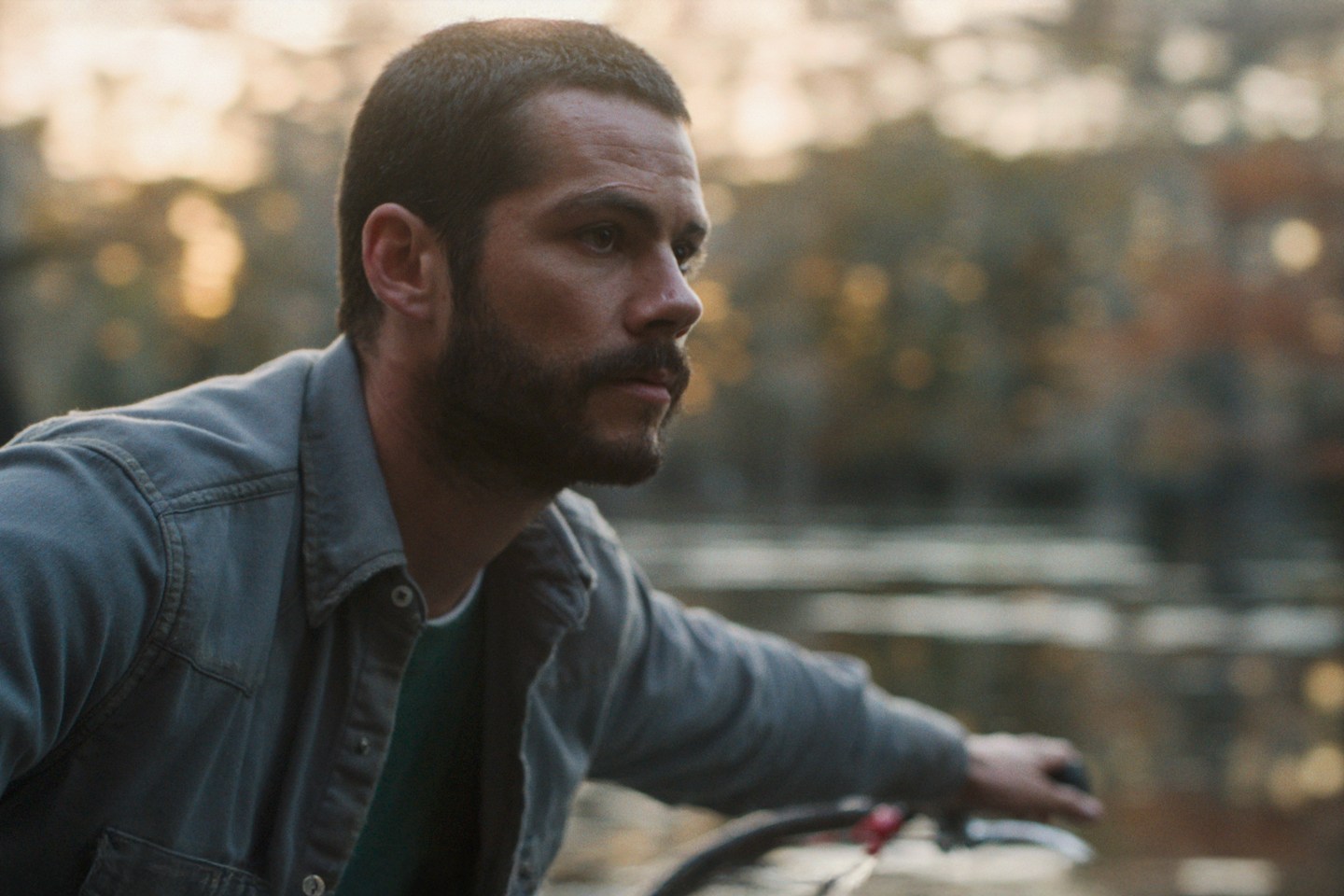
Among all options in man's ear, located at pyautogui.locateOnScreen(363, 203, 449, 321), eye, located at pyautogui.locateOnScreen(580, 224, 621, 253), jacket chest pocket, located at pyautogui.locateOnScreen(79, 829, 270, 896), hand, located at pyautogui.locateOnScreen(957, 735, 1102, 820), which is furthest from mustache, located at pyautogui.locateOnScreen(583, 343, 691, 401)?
hand, located at pyautogui.locateOnScreen(957, 735, 1102, 820)

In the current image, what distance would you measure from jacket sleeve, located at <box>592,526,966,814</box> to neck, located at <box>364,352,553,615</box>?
29 cm

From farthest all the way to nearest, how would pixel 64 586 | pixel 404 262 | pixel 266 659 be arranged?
pixel 404 262, pixel 266 659, pixel 64 586

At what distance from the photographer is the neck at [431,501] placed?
2412mm

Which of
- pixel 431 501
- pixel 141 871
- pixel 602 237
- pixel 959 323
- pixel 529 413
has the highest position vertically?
pixel 959 323

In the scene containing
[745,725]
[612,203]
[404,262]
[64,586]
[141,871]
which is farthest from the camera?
[745,725]

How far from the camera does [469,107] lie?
7.94 feet

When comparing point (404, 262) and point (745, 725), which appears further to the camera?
point (745, 725)

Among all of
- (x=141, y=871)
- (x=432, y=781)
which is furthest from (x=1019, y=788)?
(x=141, y=871)

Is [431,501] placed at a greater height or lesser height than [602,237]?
lesser

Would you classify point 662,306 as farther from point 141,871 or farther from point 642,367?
point 141,871

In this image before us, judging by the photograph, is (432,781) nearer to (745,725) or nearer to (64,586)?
(745,725)

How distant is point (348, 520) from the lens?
2.21m

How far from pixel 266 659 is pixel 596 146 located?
86 cm

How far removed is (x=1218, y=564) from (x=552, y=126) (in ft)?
63.3
